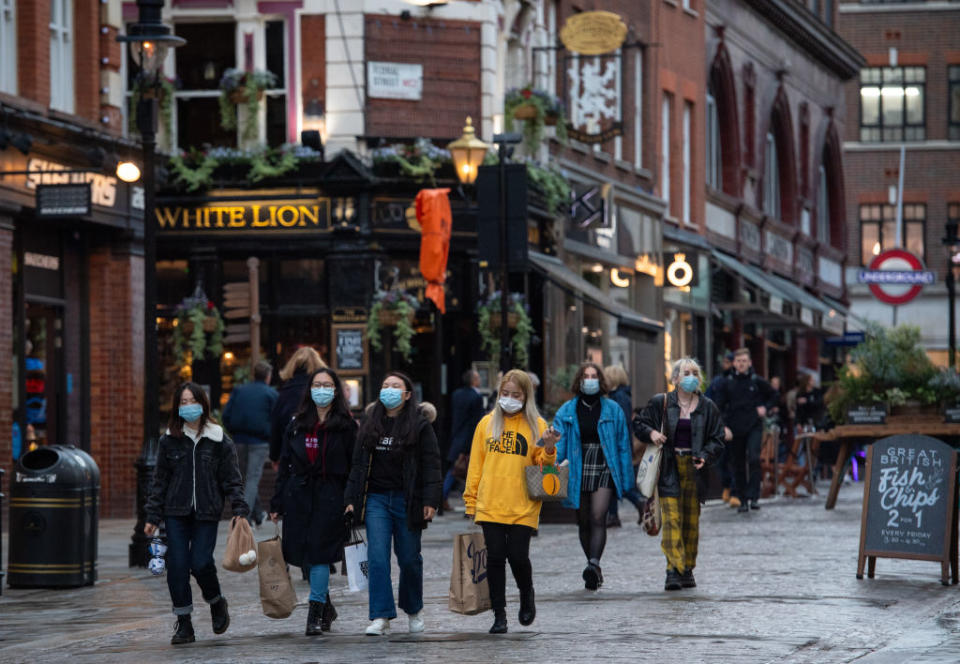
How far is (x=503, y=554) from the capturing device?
1312 centimetres

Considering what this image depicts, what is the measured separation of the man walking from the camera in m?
26.1

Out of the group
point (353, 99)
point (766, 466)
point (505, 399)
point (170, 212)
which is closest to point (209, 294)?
point (170, 212)

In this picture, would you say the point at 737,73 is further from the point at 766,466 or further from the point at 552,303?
the point at 766,466

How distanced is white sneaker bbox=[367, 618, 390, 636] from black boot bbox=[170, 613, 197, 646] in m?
1.09

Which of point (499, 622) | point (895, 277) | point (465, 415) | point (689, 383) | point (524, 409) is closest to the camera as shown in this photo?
point (499, 622)

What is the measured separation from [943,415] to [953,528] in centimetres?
881

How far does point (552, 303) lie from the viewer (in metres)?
34.3

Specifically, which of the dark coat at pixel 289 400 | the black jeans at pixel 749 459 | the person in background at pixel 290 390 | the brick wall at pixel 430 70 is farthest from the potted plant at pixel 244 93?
the dark coat at pixel 289 400

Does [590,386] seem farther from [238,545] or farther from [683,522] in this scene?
[238,545]

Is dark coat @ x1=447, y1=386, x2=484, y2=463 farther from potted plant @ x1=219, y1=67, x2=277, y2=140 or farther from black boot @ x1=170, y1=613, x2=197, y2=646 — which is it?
black boot @ x1=170, y1=613, x2=197, y2=646

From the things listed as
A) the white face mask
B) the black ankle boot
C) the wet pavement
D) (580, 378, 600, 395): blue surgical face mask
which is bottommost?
the wet pavement

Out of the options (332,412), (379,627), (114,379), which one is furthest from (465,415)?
(379,627)

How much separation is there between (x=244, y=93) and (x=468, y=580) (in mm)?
18065

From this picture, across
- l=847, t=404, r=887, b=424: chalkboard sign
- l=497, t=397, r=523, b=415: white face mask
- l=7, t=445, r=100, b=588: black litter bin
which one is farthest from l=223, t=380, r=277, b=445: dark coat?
l=497, t=397, r=523, b=415: white face mask
